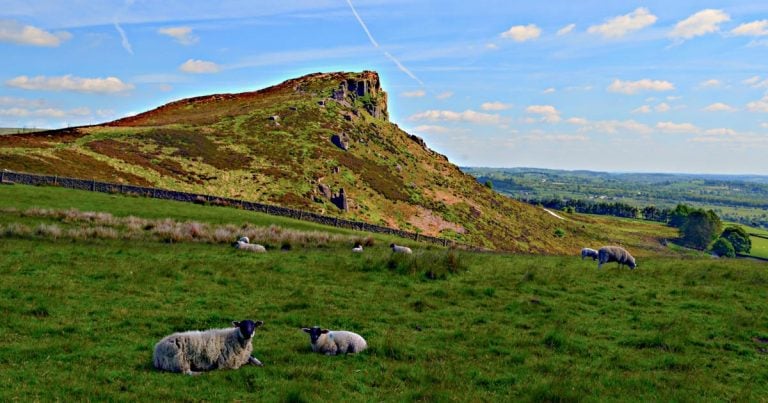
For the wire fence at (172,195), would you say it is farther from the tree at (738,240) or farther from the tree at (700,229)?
the tree at (700,229)

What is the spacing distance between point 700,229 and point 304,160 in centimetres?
12995

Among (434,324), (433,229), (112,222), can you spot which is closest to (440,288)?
(434,324)

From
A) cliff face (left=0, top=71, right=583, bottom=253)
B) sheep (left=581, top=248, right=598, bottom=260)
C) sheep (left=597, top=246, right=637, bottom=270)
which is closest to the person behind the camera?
sheep (left=597, top=246, right=637, bottom=270)

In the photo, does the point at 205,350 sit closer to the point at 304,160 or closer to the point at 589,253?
the point at 589,253

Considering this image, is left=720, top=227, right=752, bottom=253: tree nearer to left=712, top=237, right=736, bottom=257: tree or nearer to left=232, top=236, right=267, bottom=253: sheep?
left=712, top=237, right=736, bottom=257: tree

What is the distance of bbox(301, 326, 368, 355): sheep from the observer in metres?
12.9

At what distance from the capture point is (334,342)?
13.0 meters

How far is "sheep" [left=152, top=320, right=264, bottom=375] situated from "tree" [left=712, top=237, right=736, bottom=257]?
158991mm

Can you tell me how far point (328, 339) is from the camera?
13031 millimetres

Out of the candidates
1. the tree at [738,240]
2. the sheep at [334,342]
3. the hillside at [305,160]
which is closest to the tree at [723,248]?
the tree at [738,240]

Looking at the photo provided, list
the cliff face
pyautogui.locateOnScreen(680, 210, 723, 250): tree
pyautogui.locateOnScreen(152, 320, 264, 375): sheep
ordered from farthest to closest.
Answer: pyautogui.locateOnScreen(680, 210, 723, 250): tree
the cliff face
pyautogui.locateOnScreen(152, 320, 264, 375): sheep

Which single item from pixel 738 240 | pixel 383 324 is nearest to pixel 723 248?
pixel 738 240

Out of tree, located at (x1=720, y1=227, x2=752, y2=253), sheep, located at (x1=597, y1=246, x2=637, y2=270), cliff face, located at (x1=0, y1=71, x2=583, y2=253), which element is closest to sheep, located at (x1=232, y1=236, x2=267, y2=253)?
sheep, located at (x1=597, y1=246, x2=637, y2=270)

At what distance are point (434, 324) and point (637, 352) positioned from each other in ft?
19.1
